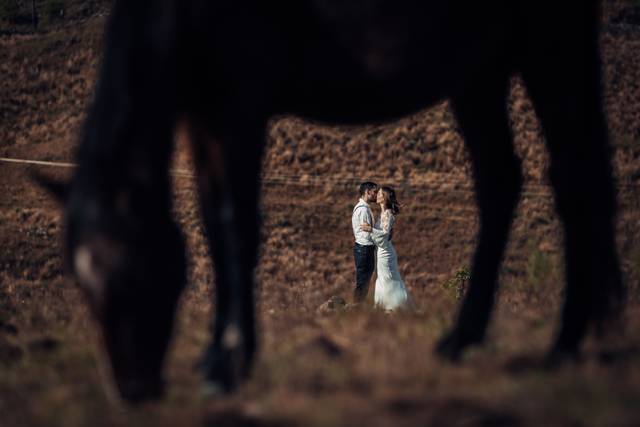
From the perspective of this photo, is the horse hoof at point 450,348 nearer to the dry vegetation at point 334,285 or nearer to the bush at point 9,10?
the dry vegetation at point 334,285

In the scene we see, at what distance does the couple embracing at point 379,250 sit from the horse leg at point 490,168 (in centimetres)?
614

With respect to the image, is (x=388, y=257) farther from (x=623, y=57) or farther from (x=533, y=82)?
(x=623, y=57)

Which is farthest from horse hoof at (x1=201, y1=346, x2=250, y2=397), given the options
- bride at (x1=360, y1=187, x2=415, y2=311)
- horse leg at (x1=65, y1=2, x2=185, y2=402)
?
bride at (x1=360, y1=187, x2=415, y2=311)

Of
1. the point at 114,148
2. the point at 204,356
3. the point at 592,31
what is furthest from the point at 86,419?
the point at 592,31

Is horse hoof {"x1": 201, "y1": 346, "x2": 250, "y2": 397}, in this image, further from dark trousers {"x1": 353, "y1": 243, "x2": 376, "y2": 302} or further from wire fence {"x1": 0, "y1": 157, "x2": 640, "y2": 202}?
wire fence {"x1": 0, "y1": 157, "x2": 640, "y2": 202}

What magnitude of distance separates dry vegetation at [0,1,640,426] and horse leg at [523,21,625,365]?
11.3 inches

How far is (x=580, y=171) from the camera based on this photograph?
4.70 meters

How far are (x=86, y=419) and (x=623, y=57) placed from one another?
32961 mm

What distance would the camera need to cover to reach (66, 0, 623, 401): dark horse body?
3.60 m

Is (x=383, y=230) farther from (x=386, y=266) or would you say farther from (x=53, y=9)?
(x=53, y=9)

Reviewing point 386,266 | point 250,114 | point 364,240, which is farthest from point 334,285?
point 250,114

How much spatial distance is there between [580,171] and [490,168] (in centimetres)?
74

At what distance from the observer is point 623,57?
3319 centimetres

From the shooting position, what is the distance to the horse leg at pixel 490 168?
5207 mm
